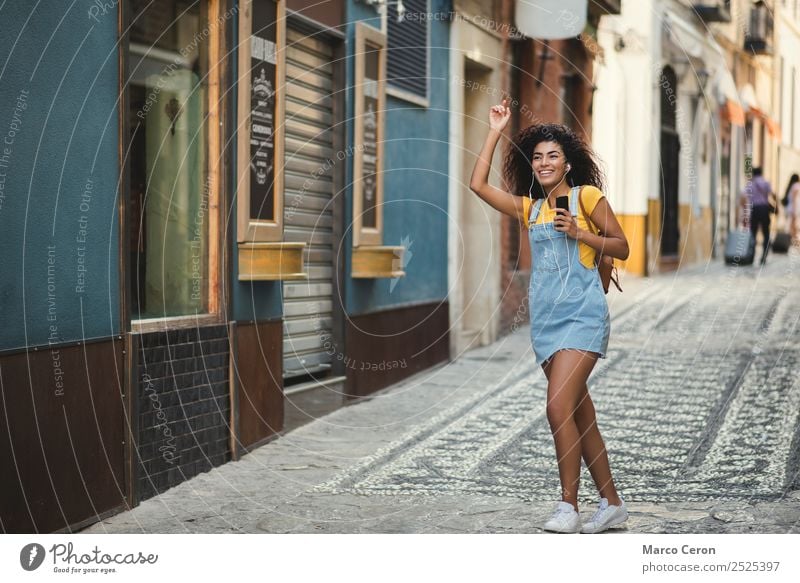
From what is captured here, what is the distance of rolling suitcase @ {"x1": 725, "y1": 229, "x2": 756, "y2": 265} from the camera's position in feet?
67.5

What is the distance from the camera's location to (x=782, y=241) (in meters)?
21.1

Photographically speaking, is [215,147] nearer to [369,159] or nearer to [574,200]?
[369,159]

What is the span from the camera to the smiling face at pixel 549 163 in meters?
5.41

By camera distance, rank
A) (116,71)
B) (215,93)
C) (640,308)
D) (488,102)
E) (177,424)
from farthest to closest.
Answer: (640,308)
(488,102)
(215,93)
(177,424)
(116,71)

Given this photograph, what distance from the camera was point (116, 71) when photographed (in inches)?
241

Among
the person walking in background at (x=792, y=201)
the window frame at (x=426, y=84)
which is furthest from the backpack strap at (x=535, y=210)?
the person walking in background at (x=792, y=201)

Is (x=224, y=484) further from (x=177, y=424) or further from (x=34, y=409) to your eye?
(x=34, y=409)

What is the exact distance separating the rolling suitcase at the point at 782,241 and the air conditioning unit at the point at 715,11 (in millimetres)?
4186

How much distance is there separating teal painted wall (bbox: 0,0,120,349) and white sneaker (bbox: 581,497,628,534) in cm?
221

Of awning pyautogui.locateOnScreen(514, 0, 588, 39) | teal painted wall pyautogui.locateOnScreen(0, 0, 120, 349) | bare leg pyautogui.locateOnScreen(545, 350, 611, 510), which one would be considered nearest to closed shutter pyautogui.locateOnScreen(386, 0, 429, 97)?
awning pyautogui.locateOnScreen(514, 0, 588, 39)

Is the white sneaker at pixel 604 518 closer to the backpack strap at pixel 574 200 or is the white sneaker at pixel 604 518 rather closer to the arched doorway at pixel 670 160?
the backpack strap at pixel 574 200

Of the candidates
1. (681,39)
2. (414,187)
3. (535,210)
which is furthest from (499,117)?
(681,39)
